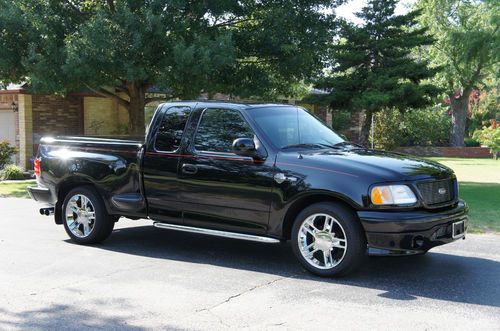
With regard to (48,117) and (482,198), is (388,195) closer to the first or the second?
(482,198)

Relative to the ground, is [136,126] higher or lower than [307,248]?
higher

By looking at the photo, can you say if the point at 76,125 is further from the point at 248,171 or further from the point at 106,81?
the point at 248,171

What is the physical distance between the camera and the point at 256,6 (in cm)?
1625

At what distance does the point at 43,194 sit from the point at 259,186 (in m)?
3.57

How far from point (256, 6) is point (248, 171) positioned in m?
10.6

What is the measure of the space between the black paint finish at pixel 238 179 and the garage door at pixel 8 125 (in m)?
15.1

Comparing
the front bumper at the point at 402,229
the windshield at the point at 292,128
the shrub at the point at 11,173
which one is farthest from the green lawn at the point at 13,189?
the front bumper at the point at 402,229

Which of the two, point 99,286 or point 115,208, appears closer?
point 99,286

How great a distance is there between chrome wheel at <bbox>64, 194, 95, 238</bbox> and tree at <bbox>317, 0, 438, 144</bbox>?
12.4 metres

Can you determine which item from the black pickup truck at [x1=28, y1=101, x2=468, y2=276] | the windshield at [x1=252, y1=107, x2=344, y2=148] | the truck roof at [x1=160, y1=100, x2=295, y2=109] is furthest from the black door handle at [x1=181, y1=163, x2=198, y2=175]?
the windshield at [x1=252, y1=107, x2=344, y2=148]

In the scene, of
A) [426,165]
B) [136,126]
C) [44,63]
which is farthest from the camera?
[136,126]

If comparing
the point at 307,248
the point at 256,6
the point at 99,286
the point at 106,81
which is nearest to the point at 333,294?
the point at 307,248

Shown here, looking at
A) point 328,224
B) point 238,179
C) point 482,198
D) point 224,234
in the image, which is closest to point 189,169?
point 238,179

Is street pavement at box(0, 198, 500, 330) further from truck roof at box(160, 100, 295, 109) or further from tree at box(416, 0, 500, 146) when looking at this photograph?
tree at box(416, 0, 500, 146)
